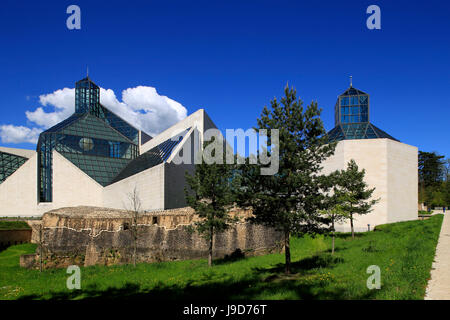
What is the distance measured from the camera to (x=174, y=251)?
22.1 metres

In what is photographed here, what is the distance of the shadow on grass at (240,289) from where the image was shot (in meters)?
9.56

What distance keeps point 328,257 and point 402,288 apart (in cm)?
881

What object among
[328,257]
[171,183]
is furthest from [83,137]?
[328,257]

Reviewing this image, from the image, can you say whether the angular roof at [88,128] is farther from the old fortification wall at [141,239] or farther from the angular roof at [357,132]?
the angular roof at [357,132]

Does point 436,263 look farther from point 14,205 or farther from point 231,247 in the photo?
point 14,205

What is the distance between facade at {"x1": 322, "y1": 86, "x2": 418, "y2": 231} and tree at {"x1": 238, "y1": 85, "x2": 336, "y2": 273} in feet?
74.4

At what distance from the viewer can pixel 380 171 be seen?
3472 cm

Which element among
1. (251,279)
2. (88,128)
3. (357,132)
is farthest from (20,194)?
(357,132)

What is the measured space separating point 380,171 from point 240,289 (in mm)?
28793

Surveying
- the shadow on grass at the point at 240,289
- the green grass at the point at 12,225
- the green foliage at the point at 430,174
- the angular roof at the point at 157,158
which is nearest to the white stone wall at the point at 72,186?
the angular roof at the point at 157,158

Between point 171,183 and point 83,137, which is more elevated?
point 83,137

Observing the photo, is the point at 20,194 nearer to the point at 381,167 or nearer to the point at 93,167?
the point at 93,167
